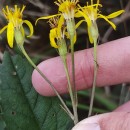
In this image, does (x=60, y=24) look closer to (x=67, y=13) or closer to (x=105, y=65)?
(x=67, y=13)

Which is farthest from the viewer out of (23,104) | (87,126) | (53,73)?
(53,73)

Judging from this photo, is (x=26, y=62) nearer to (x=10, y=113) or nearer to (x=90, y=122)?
(x=10, y=113)

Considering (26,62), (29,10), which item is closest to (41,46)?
(29,10)

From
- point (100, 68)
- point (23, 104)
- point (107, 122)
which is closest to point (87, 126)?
point (107, 122)

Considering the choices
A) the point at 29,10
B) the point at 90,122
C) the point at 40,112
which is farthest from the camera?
the point at 29,10

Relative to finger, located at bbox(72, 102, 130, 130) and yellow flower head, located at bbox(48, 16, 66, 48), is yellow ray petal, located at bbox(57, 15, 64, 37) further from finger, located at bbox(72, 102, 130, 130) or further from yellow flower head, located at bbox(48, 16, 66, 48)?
finger, located at bbox(72, 102, 130, 130)

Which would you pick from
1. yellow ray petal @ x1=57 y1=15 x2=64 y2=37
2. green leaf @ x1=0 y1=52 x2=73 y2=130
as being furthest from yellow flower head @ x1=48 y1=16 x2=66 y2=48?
green leaf @ x1=0 y1=52 x2=73 y2=130

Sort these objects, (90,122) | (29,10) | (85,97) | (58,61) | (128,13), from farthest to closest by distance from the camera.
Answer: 1. (85,97)
2. (128,13)
3. (29,10)
4. (58,61)
5. (90,122)
